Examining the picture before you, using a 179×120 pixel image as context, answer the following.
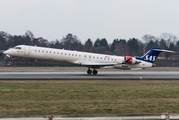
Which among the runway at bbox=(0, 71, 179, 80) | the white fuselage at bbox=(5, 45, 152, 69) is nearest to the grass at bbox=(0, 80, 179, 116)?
the runway at bbox=(0, 71, 179, 80)

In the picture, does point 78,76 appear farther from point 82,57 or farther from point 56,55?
point 56,55

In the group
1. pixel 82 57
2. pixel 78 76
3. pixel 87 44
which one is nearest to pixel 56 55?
pixel 82 57

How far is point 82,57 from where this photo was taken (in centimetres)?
3444

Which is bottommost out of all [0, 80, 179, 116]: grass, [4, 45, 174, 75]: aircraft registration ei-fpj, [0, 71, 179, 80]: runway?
[0, 80, 179, 116]: grass

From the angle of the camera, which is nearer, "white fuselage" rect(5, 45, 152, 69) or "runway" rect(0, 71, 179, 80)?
"runway" rect(0, 71, 179, 80)

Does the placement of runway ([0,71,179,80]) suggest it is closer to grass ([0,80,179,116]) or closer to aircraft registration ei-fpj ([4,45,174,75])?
aircraft registration ei-fpj ([4,45,174,75])

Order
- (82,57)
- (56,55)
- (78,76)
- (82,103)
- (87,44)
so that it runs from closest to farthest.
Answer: (82,103), (78,76), (56,55), (82,57), (87,44)

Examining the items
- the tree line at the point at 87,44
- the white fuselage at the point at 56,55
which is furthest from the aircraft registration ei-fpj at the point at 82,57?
the tree line at the point at 87,44

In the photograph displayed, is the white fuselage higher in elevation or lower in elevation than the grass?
higher

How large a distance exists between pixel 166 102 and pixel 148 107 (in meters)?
1.98

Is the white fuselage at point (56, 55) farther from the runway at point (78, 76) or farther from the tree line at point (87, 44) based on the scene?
the tree line at point (87, 44)

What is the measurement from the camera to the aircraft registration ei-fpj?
3281cm

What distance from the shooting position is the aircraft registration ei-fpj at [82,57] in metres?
32.8

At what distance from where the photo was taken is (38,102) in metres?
13.2
